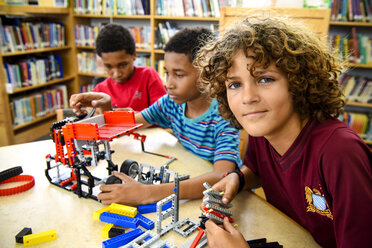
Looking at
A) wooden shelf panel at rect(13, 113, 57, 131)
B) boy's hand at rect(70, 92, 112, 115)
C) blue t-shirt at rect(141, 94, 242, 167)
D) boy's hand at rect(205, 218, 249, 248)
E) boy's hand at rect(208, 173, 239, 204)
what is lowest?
wooden shelf panel at rect(13, 113, 57, 131)

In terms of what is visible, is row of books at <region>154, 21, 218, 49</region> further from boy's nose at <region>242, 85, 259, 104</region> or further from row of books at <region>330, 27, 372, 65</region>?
boy's nose at <region>242, 85, 259, 104</region>

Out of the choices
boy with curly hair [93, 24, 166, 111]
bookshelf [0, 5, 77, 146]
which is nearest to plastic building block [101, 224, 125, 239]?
boy with curly hair [93, 24, 166, 111]

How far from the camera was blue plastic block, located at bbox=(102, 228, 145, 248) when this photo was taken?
2.67 feet

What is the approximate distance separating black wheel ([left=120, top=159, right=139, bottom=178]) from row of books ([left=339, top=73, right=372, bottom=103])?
278cm

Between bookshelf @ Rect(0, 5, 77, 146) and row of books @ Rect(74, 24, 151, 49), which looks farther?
row of books @ Rect(74, 24, 151, 49)

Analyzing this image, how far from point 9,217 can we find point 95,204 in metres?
0.28

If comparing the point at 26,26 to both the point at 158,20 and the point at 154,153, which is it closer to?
the point at 158,20

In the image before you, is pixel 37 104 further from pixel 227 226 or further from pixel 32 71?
pixel 227 226

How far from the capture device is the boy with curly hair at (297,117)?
76 centimetres

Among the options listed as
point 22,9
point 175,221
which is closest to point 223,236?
point 175,221

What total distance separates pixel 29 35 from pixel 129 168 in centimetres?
326

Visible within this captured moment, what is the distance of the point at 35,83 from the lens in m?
3.72

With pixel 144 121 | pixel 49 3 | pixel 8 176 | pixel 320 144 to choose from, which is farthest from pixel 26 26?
pixel 320 144

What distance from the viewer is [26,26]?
3.49 m
